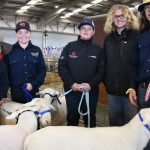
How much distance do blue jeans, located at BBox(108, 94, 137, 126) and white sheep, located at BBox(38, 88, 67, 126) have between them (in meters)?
0.81

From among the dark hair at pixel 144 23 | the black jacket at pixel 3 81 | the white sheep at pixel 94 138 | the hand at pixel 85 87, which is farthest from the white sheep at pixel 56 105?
the dark hair at pixel 144 23

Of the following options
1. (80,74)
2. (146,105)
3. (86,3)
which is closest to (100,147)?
(146,105)

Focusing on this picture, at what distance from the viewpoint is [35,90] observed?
360cm

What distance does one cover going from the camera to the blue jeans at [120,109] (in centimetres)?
307

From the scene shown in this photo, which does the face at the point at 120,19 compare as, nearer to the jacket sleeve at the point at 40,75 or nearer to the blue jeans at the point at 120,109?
the blue jeans at the point at 120,109

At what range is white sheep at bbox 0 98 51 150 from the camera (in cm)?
239

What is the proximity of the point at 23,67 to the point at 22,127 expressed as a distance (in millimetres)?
1026

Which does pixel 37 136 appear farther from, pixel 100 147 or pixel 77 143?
pixel 100 147

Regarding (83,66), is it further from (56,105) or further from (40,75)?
(56,105)

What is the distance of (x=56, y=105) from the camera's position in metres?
3.96

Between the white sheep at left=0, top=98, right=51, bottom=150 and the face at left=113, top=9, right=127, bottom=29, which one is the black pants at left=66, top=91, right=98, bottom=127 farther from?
the face at left=113, top=9, right=127, bottom=29

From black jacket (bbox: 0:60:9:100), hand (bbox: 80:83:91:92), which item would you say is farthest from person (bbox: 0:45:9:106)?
hand (bbox: 80:83:91:92)

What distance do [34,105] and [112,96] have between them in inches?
31.3

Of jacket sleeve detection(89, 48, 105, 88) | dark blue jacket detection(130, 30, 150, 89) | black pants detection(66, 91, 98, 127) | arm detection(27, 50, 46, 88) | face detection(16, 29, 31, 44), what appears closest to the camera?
dark blue jacket detection(130, 30, 150, 89)
